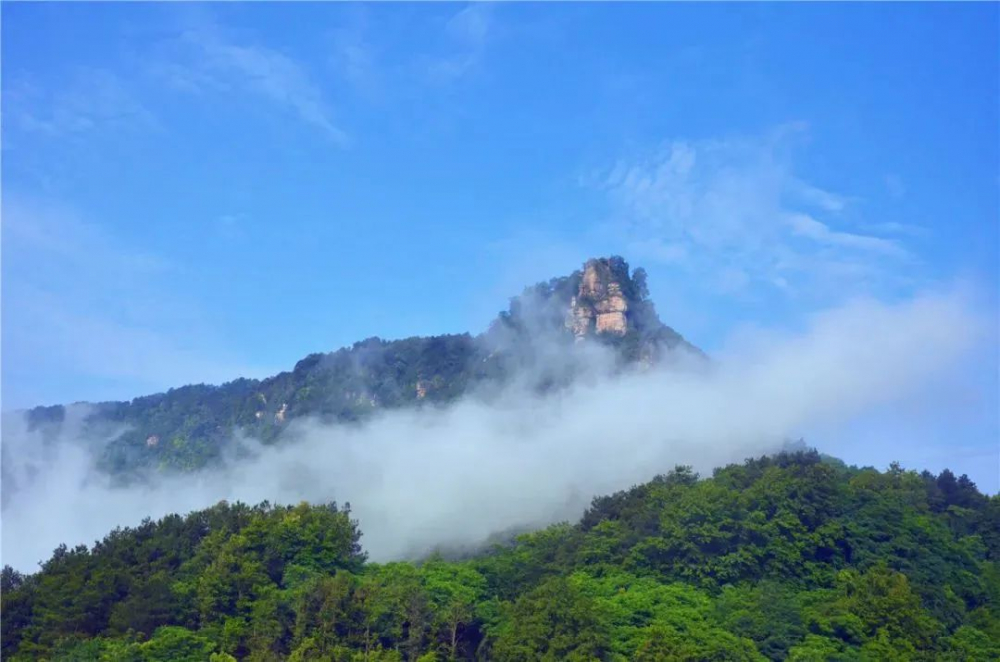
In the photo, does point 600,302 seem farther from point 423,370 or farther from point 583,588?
point 583,588

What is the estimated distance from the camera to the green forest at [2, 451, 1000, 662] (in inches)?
1489

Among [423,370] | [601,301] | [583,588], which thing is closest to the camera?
[583,588]

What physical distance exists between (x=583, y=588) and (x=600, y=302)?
60.6 meters

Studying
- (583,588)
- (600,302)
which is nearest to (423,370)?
(600,302)

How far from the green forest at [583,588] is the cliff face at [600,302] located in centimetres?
4646

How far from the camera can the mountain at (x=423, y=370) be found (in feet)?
329

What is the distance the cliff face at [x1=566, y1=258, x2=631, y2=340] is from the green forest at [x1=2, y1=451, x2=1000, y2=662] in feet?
152

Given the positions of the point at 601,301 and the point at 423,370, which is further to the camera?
the point at 423,370

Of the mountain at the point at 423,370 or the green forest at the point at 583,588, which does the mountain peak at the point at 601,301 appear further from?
the green forest at the point at 583,588

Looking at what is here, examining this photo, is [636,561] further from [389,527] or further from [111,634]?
[389,527]

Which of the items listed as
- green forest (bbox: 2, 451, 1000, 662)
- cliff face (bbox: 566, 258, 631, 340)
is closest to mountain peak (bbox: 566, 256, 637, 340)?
cliff face (bbox: 566, 258, 631, 340)

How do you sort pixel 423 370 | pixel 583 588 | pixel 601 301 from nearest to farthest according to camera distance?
pixel 583 588
pixel 601 301
pixel 423 370

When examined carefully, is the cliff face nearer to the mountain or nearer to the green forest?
the mountain

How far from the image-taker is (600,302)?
101938 millimetres
